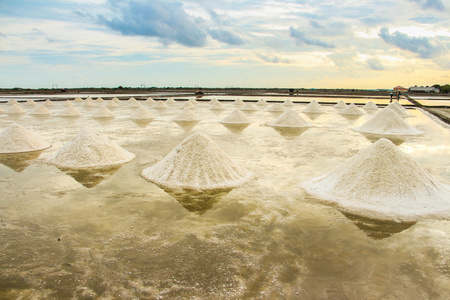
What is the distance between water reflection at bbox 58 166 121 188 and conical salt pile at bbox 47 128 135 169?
0.68 ft

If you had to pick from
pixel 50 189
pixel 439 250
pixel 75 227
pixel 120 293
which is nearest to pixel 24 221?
pixel 75 227

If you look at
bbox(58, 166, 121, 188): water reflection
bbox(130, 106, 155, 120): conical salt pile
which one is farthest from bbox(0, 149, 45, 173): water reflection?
bbox(130, 106, 155, 120): conical salt pile

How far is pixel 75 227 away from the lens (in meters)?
3.31

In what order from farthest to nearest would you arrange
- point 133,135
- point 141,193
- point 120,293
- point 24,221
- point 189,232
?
point 133,135
point 141,193
point 24,221
point 189,232
point 120,293

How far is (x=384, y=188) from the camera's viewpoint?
4.00m

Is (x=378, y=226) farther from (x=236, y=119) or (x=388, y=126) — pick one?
(x=236, y=119)

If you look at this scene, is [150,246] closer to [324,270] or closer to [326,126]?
[324,270]

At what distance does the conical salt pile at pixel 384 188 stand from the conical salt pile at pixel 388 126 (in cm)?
627

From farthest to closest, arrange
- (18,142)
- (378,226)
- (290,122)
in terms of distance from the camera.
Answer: (290,122) < (18,142) < (378,226)

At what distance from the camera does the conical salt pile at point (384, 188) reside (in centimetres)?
373

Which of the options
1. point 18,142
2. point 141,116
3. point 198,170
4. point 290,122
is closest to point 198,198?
point 198,170

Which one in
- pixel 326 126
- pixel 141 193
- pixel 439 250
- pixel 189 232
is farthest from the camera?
pixel 326 126

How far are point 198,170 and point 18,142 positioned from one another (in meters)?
5.15

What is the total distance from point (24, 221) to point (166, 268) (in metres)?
2.01
